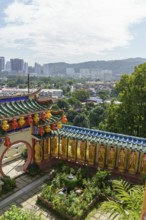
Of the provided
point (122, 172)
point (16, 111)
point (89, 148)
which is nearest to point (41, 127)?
point (16, 111)

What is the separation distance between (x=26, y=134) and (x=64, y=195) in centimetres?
445

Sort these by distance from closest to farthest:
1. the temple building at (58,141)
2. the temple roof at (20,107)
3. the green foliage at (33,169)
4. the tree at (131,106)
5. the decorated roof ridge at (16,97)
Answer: the temple roof at (20,107), the decorated roof ridge at (16,97), the temple building at (58,141), the green foliage at (33,169), the tree at (131,106)

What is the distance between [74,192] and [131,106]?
9.73 metres

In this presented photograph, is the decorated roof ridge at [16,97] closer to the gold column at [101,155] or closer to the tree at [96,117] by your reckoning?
the gold column at [101,155]

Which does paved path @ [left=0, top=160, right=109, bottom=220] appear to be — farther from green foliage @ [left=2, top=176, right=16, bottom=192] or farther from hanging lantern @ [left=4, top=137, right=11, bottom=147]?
hanging lantern @ [left=4, top=137, right=11, bottom=147]

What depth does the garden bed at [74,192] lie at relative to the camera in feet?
35.1

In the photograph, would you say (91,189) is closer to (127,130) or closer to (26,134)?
(26,134)

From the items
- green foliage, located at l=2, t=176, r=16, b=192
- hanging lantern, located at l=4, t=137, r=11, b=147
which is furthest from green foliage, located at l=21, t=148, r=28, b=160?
hanging lantern, located at l=4, t=137, r=11, b=147

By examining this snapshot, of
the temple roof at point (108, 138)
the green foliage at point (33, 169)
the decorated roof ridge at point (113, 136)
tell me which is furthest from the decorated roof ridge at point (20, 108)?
the green foliage at point (33, 169)

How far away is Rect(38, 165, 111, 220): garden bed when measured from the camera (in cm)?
1070

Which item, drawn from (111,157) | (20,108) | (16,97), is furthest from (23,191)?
(111,157)

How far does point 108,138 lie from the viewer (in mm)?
14547

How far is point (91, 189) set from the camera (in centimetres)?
1210

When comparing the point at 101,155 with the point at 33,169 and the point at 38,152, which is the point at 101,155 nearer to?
the point at 38,152
